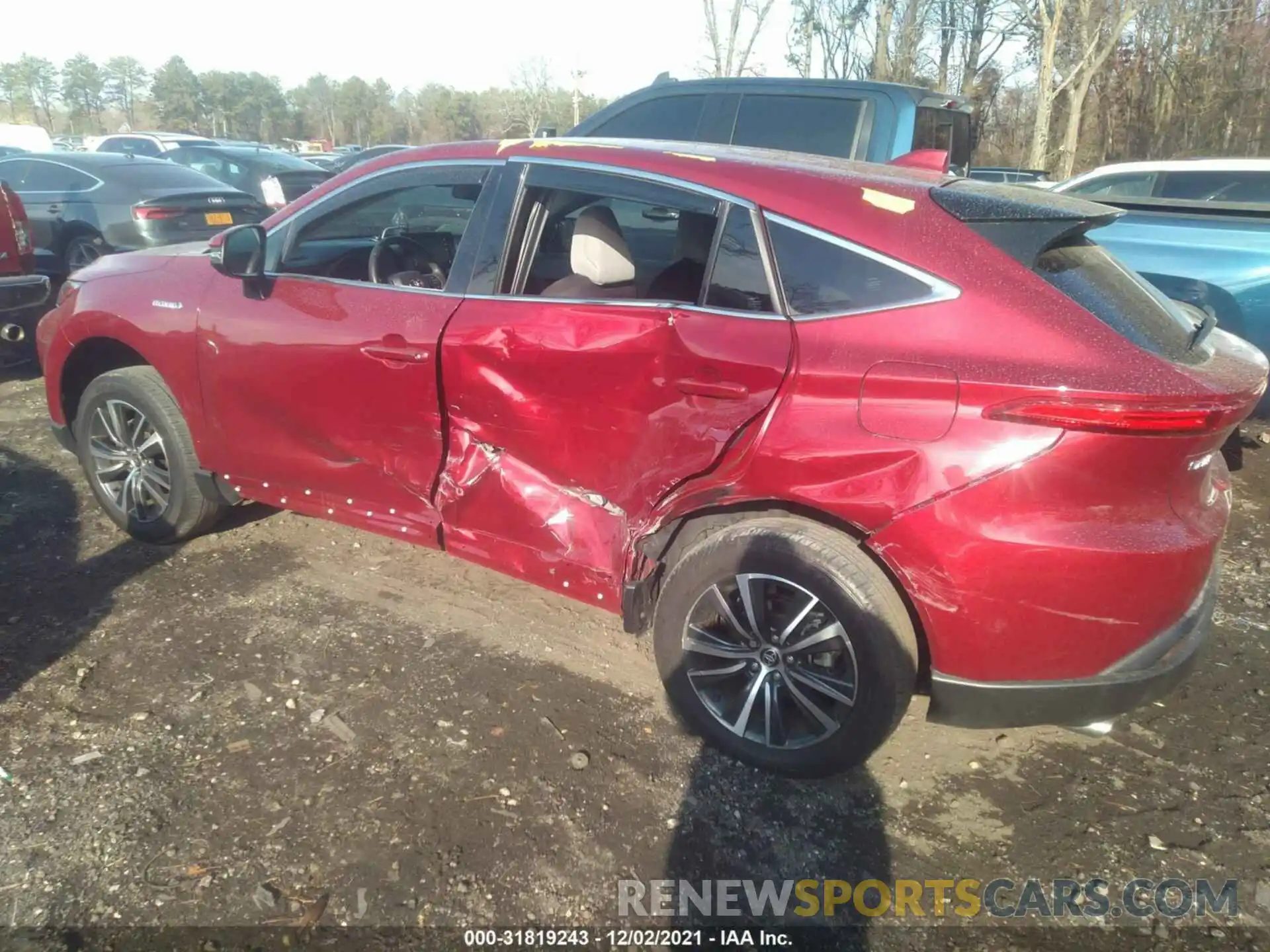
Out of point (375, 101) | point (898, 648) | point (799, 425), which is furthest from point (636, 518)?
point (375, 101)

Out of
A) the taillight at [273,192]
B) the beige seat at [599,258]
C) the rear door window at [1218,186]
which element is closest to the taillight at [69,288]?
the beige seat at [599,258]

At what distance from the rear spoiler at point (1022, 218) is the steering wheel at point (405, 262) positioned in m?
1.97

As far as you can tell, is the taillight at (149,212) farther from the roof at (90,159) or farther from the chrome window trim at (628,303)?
the chrome window trim at (628,303)

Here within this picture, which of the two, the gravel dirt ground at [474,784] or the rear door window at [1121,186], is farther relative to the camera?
the rear door window at [1121,186]

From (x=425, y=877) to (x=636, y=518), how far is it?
1.21m

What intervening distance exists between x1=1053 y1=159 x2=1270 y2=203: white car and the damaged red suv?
4990mm

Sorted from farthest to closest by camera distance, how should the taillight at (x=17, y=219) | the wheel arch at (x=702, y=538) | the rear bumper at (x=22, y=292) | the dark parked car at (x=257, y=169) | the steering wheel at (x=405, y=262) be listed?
the dark parked car at (x=257, y=169)
the taillight at (x=17, y=219)
the rear bumper at (x=22, y=292)
the steering wheel at (x=405, y=262)
the wheel arch at (x=702, y=538)

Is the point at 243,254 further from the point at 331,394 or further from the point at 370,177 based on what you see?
the point at 331,394

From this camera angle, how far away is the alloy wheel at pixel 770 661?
102 inches

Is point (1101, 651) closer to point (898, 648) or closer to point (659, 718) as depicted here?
point (898, 648)

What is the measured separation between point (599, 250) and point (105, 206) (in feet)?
27.4

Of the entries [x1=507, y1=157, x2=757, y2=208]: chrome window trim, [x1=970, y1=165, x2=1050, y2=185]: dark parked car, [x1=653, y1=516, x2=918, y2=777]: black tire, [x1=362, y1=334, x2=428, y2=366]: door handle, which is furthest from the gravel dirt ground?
[x1=970, y1=165, x2=1050, y2=185]: dark parked car

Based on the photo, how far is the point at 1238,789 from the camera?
2.76 metres

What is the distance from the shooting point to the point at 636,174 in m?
2.90
